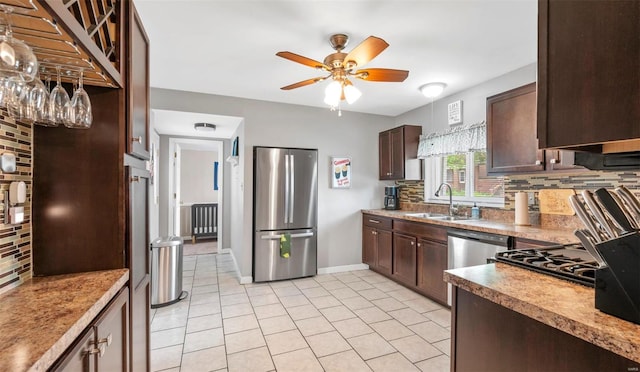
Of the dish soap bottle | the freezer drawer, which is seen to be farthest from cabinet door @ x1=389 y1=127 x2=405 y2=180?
the freezer drawer

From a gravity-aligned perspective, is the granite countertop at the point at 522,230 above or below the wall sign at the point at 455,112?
below

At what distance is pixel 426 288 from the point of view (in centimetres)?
325

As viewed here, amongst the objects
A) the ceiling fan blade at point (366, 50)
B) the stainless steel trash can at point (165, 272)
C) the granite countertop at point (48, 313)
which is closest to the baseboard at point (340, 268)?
the stainless steel trash can at point (165, 272)

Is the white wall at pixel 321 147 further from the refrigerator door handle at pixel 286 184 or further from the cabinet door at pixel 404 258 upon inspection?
the cabinet door at pixel 404 258

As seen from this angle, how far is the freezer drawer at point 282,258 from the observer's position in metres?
3.78

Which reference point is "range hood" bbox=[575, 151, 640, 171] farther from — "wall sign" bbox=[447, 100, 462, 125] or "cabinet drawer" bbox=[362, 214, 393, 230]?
"cabinet drawer" bbox=[362, 214, 393, 230]

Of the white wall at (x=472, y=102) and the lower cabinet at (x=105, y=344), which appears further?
the white wall at (x=472, y=102)

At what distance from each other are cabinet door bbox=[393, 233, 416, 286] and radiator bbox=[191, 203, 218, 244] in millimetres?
4425

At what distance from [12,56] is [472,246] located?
3.08 meters

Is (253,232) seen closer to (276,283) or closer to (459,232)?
(276,283)

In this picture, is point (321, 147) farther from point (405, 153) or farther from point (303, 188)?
point (405, 153)

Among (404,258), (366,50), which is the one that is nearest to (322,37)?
Result: (366,50)

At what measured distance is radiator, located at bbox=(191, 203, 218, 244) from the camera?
6438 millimetres

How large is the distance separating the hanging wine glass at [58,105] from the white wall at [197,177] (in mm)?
6021
